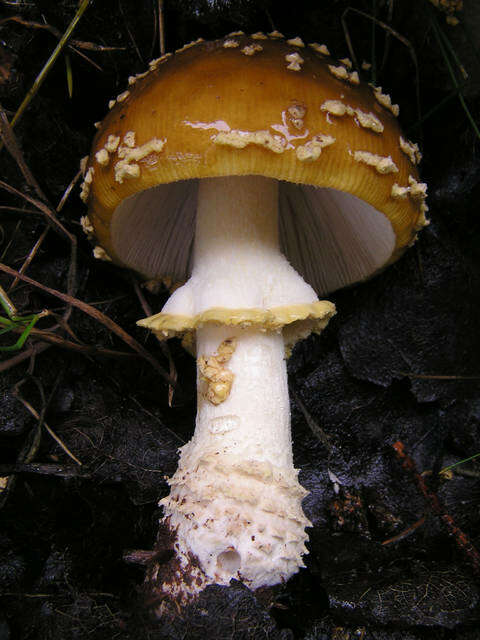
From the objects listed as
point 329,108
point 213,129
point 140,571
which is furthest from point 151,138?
point 140,571

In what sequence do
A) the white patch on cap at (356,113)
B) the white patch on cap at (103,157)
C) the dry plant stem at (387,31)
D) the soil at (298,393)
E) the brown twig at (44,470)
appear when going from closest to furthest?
1. the white patch on cap at (356,113)
2. the white patch on cap at (103,157)
3. the soil at (298,393)
4. the brown twig at (44,470)
5. the dry plant stem at (387,31)

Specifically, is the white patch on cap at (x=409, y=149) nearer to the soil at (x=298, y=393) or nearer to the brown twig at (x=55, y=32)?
the soil at (x=298, y=393)

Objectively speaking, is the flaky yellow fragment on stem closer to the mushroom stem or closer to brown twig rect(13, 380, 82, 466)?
the mushroom stem

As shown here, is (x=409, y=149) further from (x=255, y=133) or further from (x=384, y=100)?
(x=255, y=133)

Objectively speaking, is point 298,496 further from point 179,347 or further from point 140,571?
point 179,347

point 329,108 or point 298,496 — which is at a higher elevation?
point 329,108

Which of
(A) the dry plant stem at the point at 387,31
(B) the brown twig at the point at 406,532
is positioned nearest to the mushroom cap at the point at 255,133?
(A) the dry plant stem at the point at 387,31

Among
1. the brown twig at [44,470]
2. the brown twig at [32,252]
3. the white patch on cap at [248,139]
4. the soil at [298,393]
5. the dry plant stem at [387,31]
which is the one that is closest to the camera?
the white patch on cap at [248,139]
